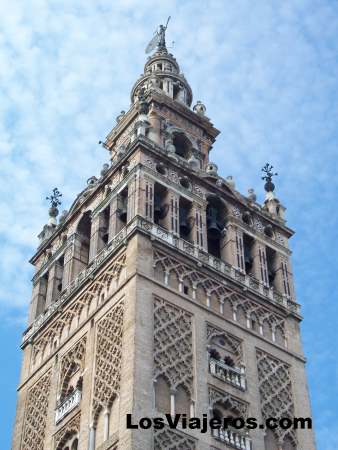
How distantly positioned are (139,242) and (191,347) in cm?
414

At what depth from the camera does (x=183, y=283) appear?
37.9 metres

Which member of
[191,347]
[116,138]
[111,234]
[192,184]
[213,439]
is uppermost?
[116,138]

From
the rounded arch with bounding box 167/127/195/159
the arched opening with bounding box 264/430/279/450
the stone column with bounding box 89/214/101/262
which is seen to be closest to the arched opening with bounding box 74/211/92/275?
the stone column with bounding box 89/214/101/262

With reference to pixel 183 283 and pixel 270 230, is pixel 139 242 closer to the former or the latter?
pixel 183 283

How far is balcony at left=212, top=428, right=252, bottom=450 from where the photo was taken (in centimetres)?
3406

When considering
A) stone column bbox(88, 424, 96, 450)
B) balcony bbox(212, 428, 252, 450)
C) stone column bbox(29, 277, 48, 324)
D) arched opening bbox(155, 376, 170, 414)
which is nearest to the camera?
arched opening bbox(155, 376, 170, 414)

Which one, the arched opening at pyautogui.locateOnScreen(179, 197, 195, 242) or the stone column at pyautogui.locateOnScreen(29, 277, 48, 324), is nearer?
the arched opening at pyautogui.locateOnScreen(179, 197, 195, 242)

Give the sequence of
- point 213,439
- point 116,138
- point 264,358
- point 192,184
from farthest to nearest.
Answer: point 116,138 → point 192,184 → point 264,358 → point 213,439

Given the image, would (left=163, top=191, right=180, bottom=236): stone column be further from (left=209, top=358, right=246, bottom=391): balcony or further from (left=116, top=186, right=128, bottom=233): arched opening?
(left=209, top=358, right=246, bottom=391): balcony

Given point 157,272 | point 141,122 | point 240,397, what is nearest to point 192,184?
point 141,122

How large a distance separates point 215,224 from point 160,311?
7.10 metres

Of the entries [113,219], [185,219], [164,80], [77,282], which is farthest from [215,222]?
[164,80]

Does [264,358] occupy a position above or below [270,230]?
below

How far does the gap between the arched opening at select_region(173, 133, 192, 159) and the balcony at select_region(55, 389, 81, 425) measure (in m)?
13.7
